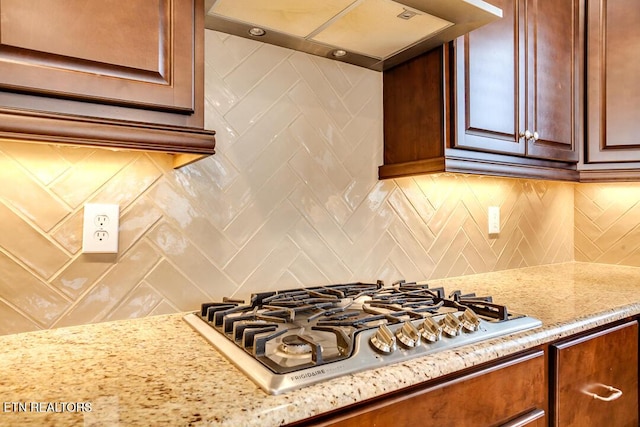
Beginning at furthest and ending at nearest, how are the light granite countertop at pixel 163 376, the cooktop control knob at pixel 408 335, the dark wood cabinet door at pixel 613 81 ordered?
the dark wood cabinet door at pixel 613 81 → the cooktop control knob at pixel 408 335 → the light granite countertop at pixel 163 376

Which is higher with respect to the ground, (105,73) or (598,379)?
(105,73)

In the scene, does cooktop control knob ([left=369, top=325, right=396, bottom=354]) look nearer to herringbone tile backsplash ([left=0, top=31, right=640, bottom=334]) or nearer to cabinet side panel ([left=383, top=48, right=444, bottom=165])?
herringbone tile backsplash ([left=0, top=31, right=640, bottom=334])

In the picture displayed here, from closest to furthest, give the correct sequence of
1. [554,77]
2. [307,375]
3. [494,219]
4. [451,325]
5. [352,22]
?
1. [307,375]
2. [451,325]
3. [352,22]
4. [554,77]
5. [494,219]

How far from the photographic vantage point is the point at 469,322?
2.82ft

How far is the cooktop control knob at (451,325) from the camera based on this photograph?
81 cm

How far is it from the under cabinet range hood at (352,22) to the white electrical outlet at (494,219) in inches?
31.1

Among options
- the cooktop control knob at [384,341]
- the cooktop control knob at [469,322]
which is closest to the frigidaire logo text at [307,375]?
the cooktop control knob at [384,341]

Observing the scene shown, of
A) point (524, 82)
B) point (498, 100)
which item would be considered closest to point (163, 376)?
point (498, 100)

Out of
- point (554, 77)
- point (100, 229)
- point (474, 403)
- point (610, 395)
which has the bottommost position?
point (610, 395)

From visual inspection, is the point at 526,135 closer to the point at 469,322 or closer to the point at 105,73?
the point at 469,322

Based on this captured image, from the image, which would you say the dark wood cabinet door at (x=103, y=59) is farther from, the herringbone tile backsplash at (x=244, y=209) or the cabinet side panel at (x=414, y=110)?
the cabinet side panel at (x=414, y=110)

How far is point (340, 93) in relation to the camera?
1336 mm

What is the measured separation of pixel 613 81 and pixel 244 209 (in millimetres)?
1475

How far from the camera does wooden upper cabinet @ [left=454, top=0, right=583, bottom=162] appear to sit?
1.22 metres
